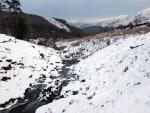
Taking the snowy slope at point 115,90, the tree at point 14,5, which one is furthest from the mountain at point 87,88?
the tree at point 14,5

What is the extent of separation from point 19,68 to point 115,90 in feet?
51.1

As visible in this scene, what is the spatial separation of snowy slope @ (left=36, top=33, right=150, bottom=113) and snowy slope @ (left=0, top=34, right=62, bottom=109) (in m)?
5.05

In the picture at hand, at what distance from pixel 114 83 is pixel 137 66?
5.47 feet

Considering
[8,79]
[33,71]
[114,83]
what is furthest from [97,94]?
[33,71]

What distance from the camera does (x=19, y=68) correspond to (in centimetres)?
2758

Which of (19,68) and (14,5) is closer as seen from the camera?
(19,68)

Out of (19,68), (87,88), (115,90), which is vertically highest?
(19,68)

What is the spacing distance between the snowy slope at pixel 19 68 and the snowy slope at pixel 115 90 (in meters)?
5.05

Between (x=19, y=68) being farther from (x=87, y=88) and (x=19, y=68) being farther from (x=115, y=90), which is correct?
(x=115, y=90)

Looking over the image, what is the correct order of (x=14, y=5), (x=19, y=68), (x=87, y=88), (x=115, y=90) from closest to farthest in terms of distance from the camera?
(x=115, y=90)
(x=87, y=88)
(x=19, y=68)
(x=14, y=5)

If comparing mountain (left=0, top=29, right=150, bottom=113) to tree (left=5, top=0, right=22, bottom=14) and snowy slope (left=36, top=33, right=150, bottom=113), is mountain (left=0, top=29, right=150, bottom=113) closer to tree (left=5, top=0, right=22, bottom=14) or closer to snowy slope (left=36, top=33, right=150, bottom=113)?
snowy slope (left=36, top=33, right=150, bottom=113)

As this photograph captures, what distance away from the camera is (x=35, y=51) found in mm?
36031

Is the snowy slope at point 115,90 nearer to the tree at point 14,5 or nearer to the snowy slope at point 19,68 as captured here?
the snowy slope at point 19,68

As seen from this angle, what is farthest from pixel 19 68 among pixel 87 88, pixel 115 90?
pixel 115 90
